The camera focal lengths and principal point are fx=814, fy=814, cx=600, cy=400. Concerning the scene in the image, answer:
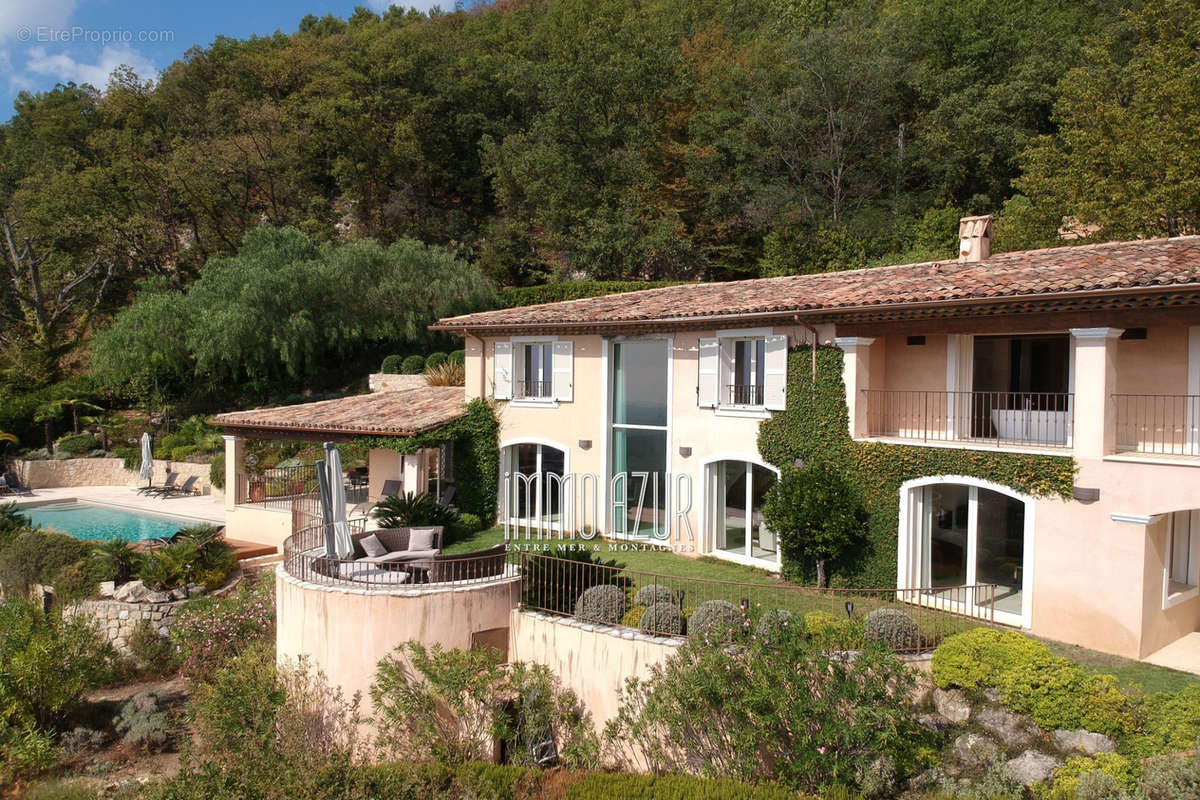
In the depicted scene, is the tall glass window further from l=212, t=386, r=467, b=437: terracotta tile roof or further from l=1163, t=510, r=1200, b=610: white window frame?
l=1163, t=510, r=1200, b=610: white window frame

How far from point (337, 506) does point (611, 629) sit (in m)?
5.25

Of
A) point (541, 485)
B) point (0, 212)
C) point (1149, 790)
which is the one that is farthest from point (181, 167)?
point (1149, 790)

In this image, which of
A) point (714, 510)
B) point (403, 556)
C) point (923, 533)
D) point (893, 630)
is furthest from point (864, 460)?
point (403, 556)

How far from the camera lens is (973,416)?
15.0 m

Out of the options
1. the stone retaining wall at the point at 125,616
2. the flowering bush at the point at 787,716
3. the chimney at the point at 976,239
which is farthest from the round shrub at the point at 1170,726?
the stone retaining wall at the point at 125,616

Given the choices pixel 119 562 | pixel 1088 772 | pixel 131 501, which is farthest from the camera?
pixel 131 501

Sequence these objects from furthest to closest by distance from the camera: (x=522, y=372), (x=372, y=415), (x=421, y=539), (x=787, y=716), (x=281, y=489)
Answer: (x=281, y=489) < (x=372, y=415) < (x=522, y=372) < (x=421, y=539) < (x=787, y=716)

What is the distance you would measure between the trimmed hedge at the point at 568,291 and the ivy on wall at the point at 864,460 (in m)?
19.2

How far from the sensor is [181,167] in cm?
4394

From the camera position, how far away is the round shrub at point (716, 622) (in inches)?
420

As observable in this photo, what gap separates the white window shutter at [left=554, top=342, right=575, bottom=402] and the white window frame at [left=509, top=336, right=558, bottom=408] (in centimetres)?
18

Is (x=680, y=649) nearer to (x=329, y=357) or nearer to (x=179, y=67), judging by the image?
(x=329, y=357)

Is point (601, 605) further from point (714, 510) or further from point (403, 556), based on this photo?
point (714, 510)

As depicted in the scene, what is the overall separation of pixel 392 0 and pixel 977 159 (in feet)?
161
